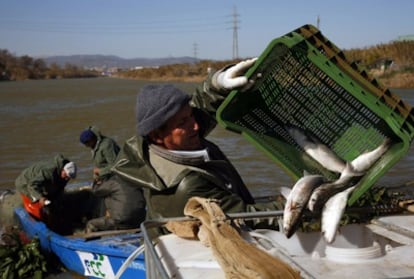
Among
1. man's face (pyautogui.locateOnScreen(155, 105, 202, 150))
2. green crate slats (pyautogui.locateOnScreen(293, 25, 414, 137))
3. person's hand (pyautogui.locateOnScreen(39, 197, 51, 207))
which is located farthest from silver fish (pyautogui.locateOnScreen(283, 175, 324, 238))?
person's hand (pyautogui.locateOnScreen(39, 197, 51, 207))

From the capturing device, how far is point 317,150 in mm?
3883

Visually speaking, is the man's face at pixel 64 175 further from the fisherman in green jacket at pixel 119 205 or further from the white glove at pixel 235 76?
the white glove at pixel 235 76

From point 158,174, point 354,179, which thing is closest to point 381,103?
point 354,179

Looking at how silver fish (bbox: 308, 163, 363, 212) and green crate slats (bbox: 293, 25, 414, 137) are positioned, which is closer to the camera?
silver fish (bbox: 308, 163, 363, 212)

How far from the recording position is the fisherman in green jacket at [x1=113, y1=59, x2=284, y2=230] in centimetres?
332

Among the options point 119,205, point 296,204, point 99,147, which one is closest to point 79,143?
point 99,147

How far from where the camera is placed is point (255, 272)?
85.7 inches

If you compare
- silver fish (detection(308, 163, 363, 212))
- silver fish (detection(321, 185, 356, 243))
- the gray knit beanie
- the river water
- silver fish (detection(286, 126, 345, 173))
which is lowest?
the river water

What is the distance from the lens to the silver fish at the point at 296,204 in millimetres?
2760

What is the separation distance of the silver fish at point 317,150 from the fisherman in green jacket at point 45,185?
231 inches

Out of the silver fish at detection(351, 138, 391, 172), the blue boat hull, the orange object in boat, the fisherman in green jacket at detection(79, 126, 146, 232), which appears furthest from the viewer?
the orange object in boat

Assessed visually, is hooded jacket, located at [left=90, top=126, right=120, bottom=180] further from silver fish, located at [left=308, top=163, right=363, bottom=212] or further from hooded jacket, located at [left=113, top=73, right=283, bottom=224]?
silver fish, located at [left=308, top=163, right=363, bottom=212]

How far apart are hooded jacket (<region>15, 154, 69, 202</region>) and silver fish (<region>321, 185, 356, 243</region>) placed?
6.91 m

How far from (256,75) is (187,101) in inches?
17.7
